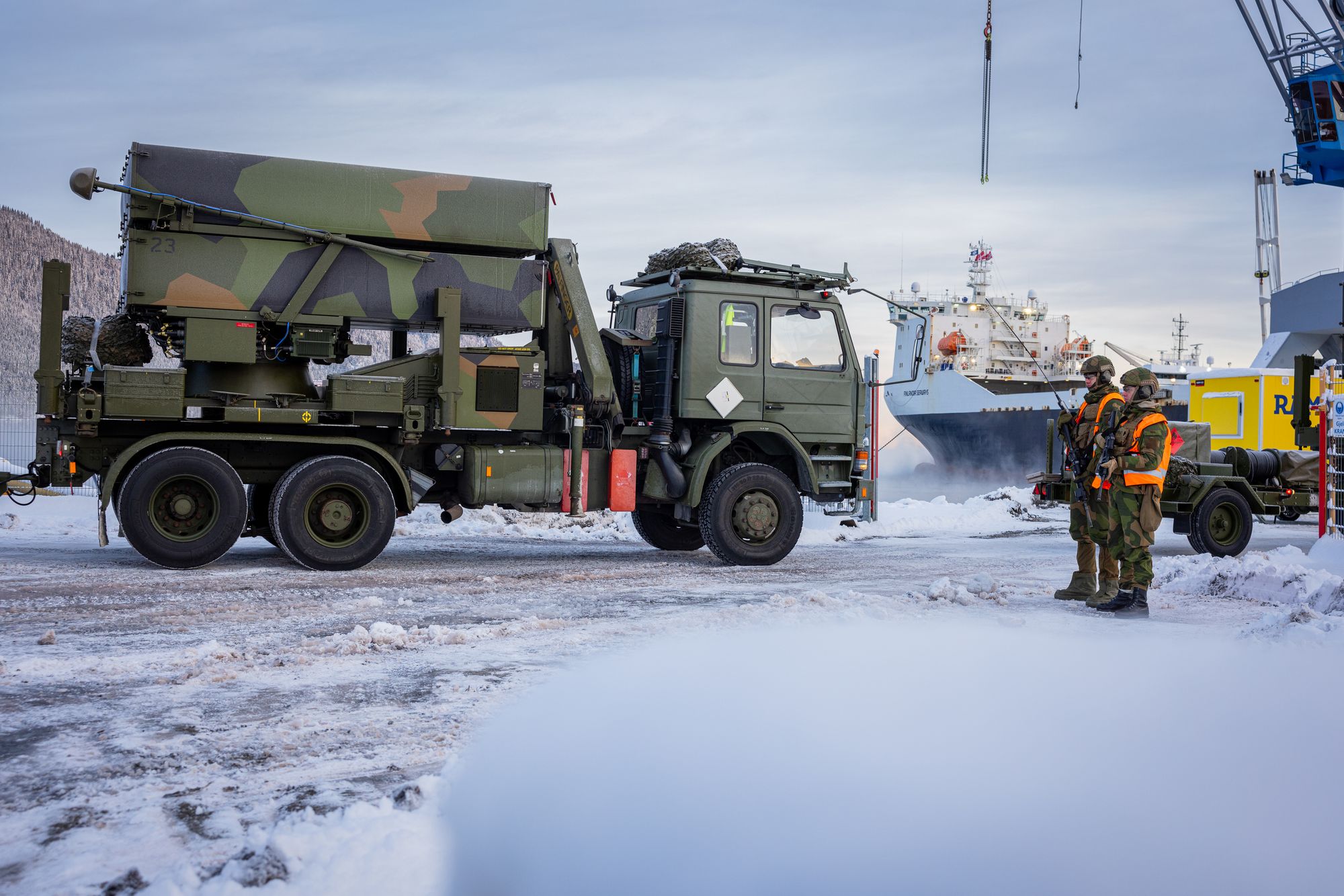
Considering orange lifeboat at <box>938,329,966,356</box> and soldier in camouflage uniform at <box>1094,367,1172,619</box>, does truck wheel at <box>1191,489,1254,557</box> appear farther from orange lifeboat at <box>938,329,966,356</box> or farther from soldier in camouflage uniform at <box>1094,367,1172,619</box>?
orange lifeboat at <box>938,329,966,356</box>

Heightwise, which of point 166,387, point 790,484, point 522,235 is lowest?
point 790,484

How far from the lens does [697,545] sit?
40.5 feet

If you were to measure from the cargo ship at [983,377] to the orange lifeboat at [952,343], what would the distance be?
0.08ft

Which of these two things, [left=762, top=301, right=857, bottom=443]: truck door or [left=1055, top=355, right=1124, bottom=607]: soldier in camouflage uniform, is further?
[left=762, top=301, right=857, bottom=443]: truck door

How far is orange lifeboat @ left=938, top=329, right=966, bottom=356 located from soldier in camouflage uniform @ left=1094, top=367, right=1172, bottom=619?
33.6 m

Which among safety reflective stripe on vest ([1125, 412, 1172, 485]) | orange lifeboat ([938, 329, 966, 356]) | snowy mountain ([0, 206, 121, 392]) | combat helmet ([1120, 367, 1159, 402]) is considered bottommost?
safety reflective stripe on vest ([1125, 412, 1172, 485])

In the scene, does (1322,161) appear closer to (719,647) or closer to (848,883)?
(719,647)

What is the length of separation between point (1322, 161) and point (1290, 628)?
35729 millimetres

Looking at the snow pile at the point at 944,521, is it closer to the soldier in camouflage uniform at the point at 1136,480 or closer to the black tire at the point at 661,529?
the black tire at the point at 661,529

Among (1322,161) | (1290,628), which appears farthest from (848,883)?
(1322,161)

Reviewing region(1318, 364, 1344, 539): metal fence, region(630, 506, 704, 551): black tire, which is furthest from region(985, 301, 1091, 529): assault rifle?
region(630, 506, 704, 551): black tire

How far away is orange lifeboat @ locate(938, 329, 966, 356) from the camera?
40688mm

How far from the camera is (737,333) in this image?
10.6m

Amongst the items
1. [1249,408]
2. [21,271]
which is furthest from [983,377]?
[21,271]
